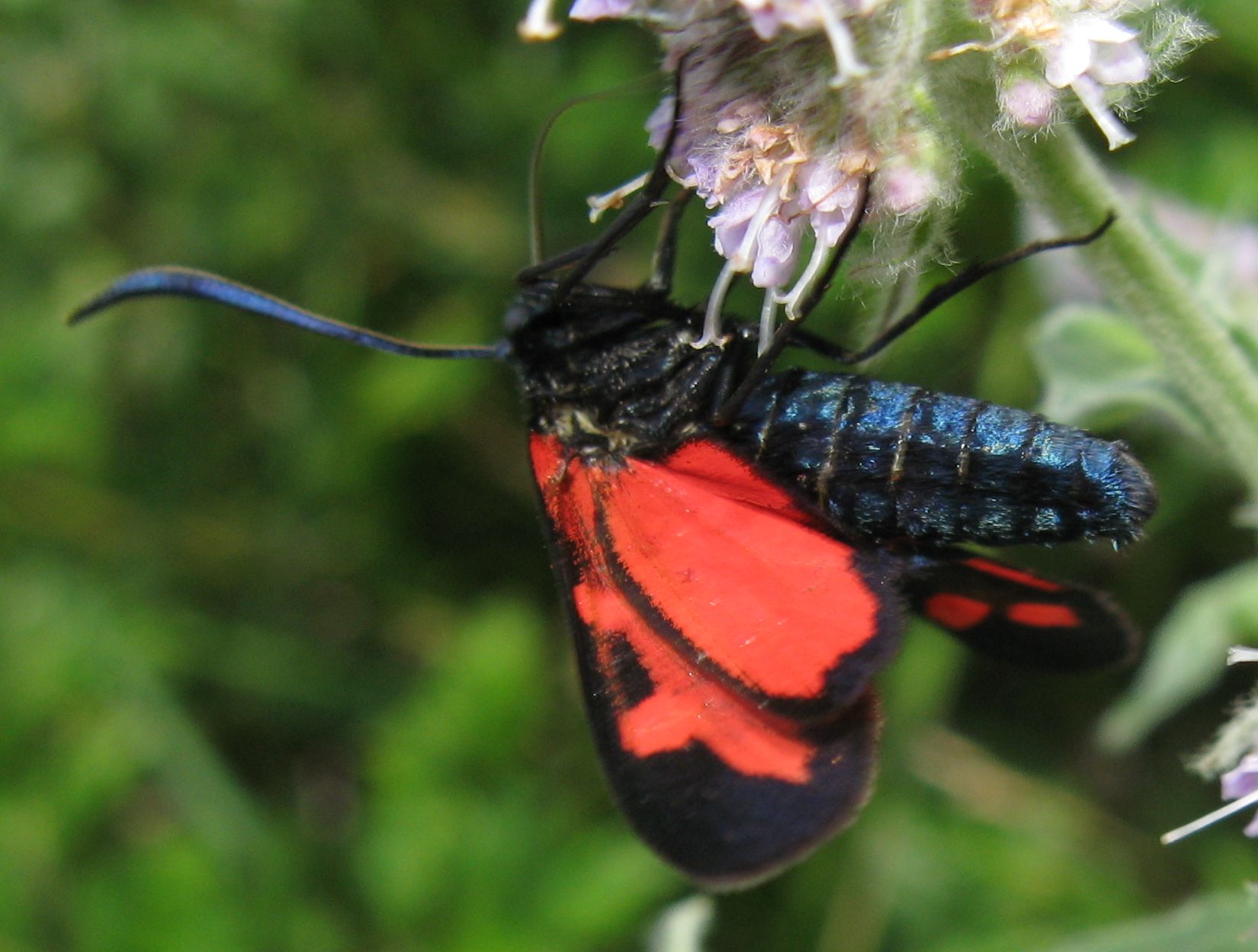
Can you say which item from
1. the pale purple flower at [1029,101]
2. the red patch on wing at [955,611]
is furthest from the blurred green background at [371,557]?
the pale purple flower at [1029,101]

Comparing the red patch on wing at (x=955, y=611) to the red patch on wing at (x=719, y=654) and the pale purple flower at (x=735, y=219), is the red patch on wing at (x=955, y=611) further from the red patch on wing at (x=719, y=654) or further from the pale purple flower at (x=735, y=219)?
the pale purple flower at (x=735, y=219)

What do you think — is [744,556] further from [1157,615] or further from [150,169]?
[150,169]

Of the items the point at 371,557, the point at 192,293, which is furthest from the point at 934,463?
the point at 371,557

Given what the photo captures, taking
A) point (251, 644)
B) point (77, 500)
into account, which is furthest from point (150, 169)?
point (251, 644)

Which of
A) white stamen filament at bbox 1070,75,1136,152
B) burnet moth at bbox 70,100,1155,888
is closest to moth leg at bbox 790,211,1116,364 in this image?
burnet moth at bbox 70,100,1155,888

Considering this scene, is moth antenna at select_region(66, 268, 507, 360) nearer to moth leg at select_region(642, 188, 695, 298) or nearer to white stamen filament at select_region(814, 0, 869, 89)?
moth leg at select_region(642, 188, 695, 298)

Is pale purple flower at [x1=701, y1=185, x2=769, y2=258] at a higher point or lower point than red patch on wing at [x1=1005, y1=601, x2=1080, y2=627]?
higher

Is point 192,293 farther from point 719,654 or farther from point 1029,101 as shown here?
point 1029,101
